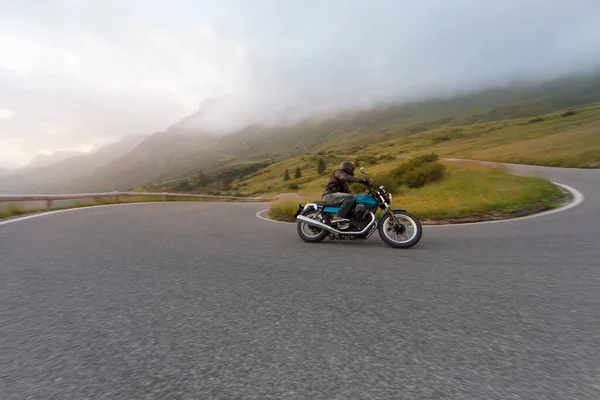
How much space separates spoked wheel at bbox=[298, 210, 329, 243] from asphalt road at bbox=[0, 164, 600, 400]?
1554 mm

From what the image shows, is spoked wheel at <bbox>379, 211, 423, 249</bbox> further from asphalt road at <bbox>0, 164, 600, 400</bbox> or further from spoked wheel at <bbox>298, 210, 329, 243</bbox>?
spoked wheel at <bbox>298, 210, 329, 243</bbox>

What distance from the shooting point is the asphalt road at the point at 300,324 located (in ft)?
6.49

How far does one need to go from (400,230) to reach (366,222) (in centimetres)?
76

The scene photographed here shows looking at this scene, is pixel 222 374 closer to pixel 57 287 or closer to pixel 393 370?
pixel 393 370

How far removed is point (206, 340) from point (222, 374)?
0.51 m

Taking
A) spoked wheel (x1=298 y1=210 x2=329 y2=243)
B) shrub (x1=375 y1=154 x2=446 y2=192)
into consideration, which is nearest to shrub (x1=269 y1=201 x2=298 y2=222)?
spoked wheel (x1=298 y1=210 x2=329 y2=243)

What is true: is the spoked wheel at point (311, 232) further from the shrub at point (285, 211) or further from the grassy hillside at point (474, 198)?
the shrub at point (285, 211)

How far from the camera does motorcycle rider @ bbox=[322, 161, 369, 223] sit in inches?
276

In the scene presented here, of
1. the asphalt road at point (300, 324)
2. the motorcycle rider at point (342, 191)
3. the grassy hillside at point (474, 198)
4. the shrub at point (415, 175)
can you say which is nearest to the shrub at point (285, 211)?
the grassy hillside at point (474, 198)

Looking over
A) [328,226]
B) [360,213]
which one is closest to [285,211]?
[328,226]

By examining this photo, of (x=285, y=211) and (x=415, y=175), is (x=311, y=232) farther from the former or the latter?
(x=415, y=175)

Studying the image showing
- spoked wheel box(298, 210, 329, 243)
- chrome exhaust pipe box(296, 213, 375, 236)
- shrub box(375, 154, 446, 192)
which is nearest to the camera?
chrome exhaust pipe box(296, 213, 375, 236)

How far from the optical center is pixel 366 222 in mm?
6973

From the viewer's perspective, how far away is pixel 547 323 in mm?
2781
